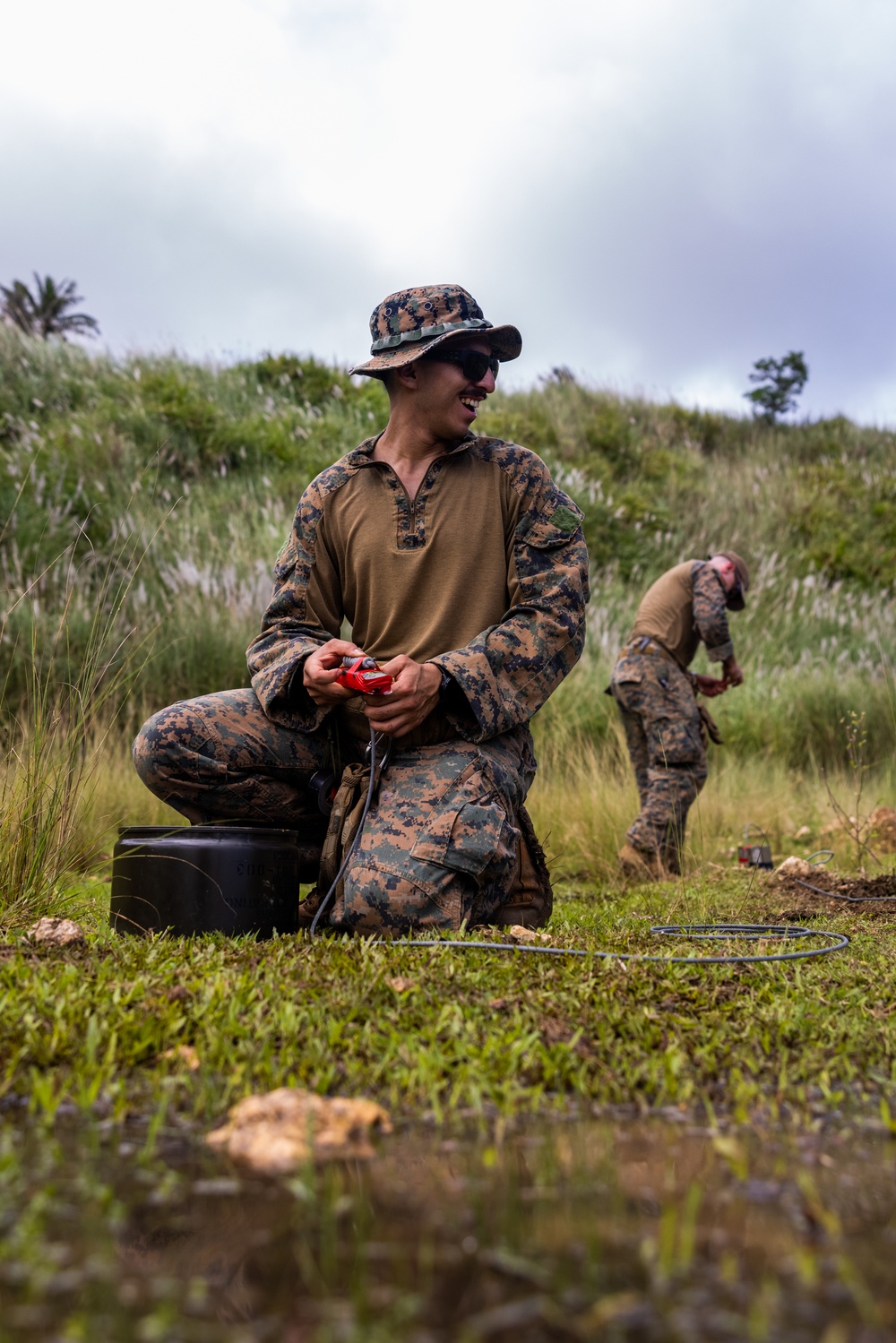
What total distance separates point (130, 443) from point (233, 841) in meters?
10.7

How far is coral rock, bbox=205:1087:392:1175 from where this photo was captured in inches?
56.7

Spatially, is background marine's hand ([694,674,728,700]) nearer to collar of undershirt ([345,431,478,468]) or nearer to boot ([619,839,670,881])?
boot ([619,839,670,881])

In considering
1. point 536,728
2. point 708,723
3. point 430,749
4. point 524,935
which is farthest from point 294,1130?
point 536,728

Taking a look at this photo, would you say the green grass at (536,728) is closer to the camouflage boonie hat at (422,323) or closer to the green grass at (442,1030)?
the green grass at (442,1030)

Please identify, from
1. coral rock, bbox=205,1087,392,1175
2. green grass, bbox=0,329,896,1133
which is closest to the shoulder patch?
green grass, bbox=0,329,896,1133

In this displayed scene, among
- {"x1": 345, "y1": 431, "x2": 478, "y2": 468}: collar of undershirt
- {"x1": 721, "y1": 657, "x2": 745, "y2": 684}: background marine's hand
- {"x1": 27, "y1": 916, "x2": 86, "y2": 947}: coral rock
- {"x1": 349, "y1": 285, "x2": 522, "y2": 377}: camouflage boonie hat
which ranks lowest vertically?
{"x1": 27, "y1": 916, "x2": 86, "y2": 947}: coral rock

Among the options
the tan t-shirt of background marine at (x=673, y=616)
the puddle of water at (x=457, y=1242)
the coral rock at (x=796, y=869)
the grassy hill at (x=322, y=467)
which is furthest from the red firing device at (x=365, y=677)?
the grassy hill at (x=322, y=467)

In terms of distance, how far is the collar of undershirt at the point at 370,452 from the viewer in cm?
386

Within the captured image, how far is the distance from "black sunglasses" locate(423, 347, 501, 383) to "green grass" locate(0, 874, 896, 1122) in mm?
1956

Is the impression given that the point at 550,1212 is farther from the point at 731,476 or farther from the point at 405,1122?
the point at 731,476

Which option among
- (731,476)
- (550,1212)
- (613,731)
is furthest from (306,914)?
(731,476)

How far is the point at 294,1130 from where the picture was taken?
4.93 ft

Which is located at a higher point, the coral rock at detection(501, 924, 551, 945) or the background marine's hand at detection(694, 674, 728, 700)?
the background marine's hand at detection(694, 674, 728, 700)

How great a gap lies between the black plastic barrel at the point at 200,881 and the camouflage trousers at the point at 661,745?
3.25 metres
